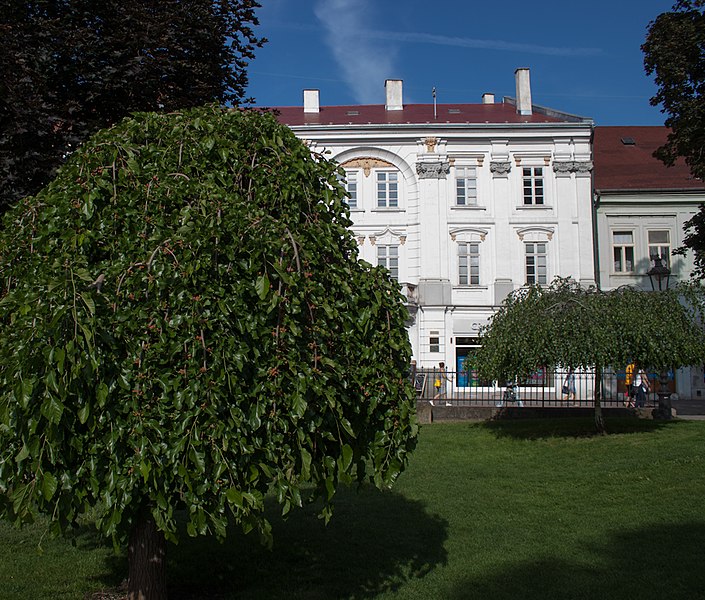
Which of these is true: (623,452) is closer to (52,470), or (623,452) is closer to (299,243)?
(299,243)

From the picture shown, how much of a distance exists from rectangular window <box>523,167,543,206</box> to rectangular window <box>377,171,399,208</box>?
570 centimetres

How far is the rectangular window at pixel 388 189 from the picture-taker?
33.6 metres

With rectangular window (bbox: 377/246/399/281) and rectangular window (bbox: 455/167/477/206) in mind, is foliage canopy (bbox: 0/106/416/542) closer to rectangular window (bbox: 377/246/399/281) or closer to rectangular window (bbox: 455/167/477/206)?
rectangular window (bbox: 377/246/399/281)

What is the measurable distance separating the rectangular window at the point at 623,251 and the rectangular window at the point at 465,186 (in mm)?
7154

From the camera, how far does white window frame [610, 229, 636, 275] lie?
3478cm

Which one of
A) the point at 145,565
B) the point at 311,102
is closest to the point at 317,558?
the point at 145,565

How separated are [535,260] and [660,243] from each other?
20.8ft

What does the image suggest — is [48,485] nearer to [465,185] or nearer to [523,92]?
[465,185]

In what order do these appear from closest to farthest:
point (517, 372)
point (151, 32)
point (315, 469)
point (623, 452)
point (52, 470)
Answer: point (52, 470), point (315, 469), point (151, 32), point (623, 452), point (517, 372)

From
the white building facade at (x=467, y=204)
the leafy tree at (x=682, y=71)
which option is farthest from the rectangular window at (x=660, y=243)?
the leafy tree at (x=682, y=71)

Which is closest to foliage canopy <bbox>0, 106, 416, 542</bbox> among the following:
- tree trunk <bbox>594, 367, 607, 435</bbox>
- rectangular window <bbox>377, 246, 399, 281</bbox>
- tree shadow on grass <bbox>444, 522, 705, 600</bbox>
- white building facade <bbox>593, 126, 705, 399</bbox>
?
tree shadow on grass <bbox>444, 522, 705, 600</bbox>

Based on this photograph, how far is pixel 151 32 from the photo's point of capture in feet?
32.2

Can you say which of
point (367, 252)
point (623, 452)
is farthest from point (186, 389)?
point (367, 252)

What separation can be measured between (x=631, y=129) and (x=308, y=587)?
1624 inches
